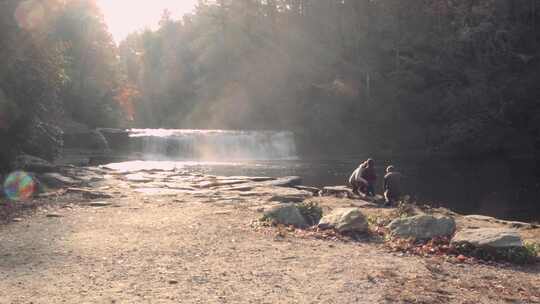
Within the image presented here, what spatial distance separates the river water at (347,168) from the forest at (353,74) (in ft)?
14.4

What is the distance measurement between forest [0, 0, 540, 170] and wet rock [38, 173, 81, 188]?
1324cm

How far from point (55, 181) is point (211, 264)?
8.30m

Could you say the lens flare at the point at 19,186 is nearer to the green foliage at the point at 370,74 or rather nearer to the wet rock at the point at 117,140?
the wet rock at the point at 117,140

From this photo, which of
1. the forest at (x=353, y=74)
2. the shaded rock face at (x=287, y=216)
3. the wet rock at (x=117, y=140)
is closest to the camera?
the shaded rock face at (x=287, y=216)

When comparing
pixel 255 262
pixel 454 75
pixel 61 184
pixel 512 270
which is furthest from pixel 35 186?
pixel 454 75

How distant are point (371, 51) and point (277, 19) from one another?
1133 centimetres

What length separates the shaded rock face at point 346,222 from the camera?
27.3 feet

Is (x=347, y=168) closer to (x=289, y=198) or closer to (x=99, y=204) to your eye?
(x=289, y=198)

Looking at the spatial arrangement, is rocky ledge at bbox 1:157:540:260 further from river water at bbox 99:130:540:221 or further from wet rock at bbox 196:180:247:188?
river water at bbox 99:130:540:221

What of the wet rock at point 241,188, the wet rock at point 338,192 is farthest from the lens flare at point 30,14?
the wet rock at point 338,192

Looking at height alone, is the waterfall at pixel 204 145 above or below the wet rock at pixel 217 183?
above

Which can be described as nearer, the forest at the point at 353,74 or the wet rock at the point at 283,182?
the wet rock at the point at 283,182

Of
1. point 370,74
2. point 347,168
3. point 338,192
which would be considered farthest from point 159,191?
point 370,74

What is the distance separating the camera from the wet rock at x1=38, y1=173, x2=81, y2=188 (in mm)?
13102
